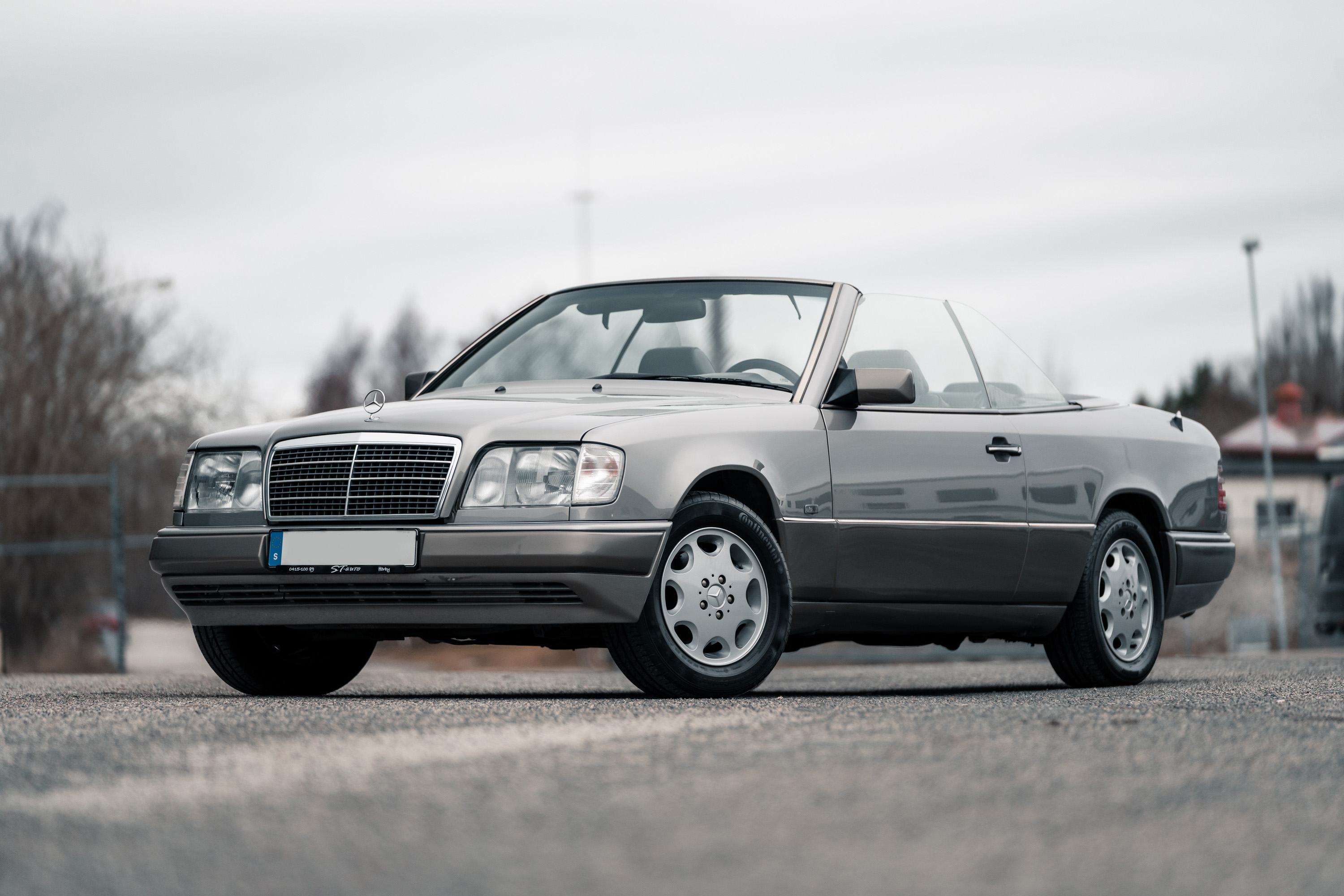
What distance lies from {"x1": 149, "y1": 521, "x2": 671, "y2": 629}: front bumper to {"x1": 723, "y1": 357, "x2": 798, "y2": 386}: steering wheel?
117 centimetres

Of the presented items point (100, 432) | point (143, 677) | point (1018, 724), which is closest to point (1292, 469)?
point (100, 432)

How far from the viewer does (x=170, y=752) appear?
15.9 feet

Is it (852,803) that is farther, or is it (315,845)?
(852,803)

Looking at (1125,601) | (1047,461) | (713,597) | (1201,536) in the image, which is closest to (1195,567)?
(1201,536)

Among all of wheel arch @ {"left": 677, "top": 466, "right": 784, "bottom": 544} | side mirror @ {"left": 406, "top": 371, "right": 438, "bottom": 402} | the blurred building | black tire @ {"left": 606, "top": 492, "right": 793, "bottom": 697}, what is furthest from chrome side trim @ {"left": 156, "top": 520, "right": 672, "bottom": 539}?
the blurred building

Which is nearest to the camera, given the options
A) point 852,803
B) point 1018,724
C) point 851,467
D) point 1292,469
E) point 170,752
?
point 852,803

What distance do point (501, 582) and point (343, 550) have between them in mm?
635

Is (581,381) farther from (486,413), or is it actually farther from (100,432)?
(100,432)

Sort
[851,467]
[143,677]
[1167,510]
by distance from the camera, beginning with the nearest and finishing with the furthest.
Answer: [851,467] < [1167,510] < [143,677]

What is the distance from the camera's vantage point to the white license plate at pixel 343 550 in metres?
6.40

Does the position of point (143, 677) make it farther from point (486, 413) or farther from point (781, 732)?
point (781, 732)

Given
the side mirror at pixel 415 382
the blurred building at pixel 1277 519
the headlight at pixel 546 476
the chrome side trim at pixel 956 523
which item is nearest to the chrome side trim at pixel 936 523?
the chrome side trim at pixel 956 523

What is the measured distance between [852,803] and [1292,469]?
201 ft

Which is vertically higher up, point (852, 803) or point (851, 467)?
point (851, 467)
